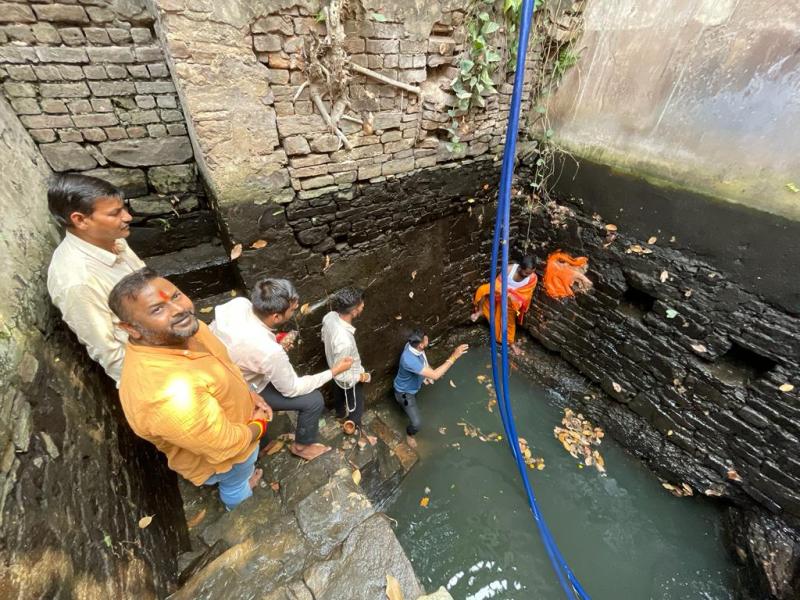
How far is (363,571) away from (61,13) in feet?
13.5

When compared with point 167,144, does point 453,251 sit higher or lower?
lower

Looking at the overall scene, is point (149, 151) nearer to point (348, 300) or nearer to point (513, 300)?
point (348, 300)

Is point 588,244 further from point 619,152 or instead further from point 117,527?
point 117,527

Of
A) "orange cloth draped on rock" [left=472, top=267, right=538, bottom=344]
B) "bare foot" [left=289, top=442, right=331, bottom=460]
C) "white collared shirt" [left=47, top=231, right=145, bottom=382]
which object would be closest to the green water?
"bare foot" [left=289, top=442, right=331, bottom=460]

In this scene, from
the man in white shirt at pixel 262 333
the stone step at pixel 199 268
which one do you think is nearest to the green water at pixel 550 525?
the man in white shirt at pixel 262 333

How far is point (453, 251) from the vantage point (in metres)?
4.89

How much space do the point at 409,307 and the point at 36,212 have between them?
362 centimetres

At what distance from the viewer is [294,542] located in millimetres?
2420

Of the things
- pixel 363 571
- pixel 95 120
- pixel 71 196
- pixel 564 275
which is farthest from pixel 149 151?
pixel 564 275

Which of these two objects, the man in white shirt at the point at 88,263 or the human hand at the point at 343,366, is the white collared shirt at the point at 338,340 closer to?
the human hand at the point at 343,366

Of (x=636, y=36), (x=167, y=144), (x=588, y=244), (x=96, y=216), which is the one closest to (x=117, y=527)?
(x=96, y=216)

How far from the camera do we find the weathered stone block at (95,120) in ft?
8.63

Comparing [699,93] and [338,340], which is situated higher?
[699,93]

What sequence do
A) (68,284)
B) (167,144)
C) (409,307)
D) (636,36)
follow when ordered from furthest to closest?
(409,307), (636,36), (167,144), (68,284)
